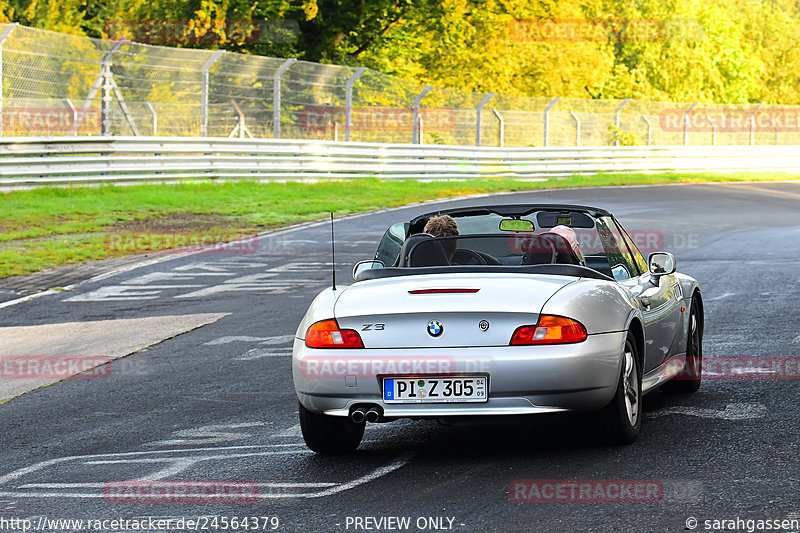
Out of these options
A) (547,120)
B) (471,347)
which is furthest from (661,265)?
(547,120)

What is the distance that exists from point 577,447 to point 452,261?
130 cm

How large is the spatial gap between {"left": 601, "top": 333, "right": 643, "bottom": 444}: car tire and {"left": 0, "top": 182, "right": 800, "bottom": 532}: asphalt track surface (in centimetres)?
9

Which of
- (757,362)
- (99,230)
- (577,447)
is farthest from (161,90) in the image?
(577,447)

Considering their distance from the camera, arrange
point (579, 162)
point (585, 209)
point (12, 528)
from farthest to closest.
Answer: point (579, 162), point (585, 209), point (12, 528)

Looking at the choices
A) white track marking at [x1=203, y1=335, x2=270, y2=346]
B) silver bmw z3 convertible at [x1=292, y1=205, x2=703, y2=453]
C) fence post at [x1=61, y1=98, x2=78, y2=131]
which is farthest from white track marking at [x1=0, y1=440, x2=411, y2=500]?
fence post at [x1=61, y1=98, x2=78, y2=131]

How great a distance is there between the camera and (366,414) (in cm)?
574

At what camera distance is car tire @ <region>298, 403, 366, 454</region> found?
6.12 meters

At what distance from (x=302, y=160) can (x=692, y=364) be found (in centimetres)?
2076

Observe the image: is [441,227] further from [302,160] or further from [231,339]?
[302,160]

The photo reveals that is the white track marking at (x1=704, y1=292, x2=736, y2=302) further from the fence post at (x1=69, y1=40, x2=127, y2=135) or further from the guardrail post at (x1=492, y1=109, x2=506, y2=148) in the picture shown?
the guardrail post at (x1=492, y1=109, x2=506, y2=148)

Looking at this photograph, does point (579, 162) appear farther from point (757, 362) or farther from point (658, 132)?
point (757, 362)

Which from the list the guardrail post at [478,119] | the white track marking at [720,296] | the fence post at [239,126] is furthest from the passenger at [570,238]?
the guardrail post at [478,119]

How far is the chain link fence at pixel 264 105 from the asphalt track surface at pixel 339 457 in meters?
10.6

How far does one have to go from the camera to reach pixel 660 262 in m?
→ 7.24
